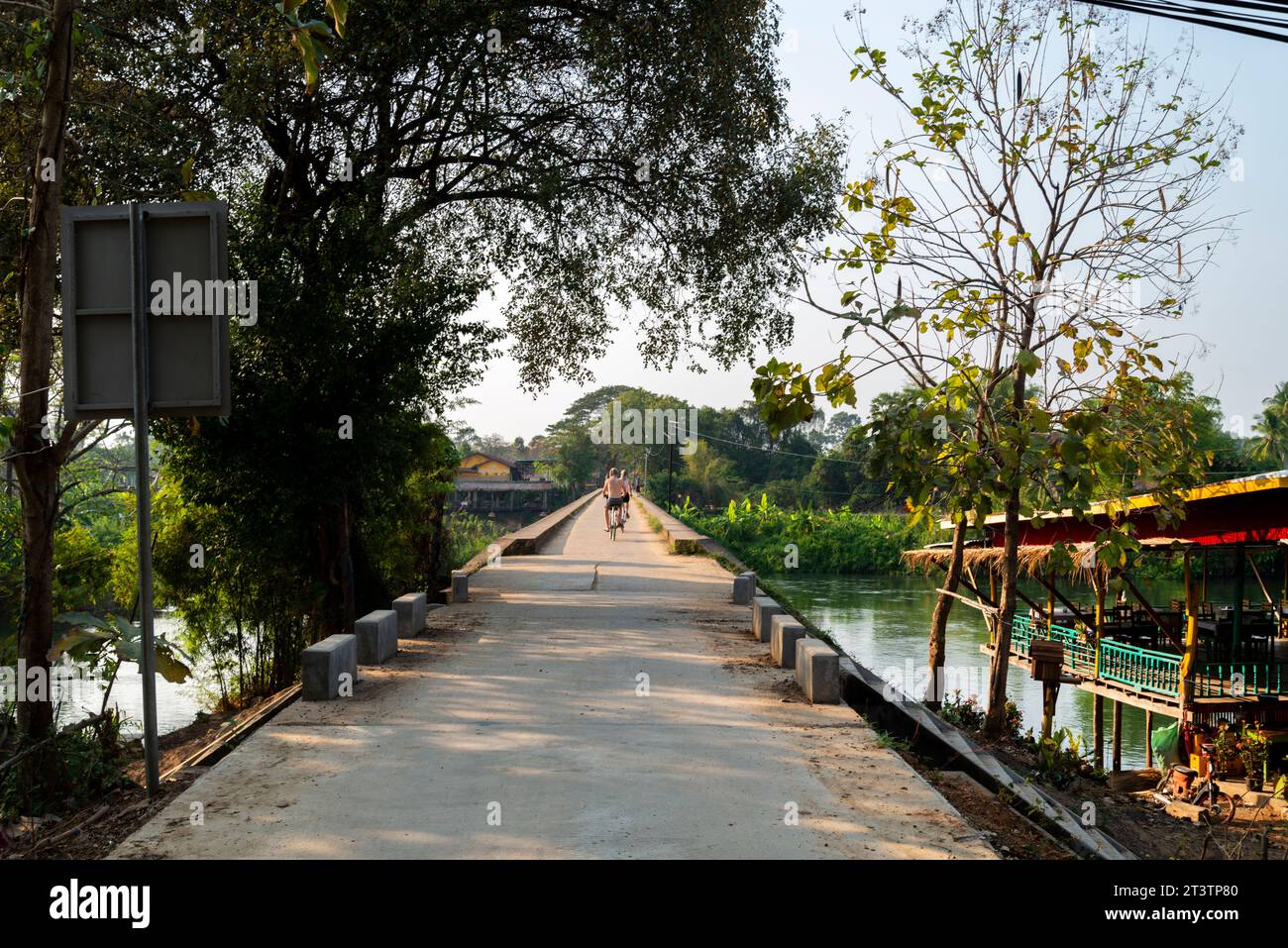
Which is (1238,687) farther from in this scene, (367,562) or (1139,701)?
(367,562)

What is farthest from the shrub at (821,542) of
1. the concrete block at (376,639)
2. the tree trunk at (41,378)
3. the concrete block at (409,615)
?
the tree trunk at (41,378)

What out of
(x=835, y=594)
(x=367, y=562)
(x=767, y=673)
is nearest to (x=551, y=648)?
(x=767, y=673)

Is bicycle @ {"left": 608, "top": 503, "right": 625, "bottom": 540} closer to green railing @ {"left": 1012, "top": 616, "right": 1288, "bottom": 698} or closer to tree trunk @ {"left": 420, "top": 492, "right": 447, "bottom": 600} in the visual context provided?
tree trunk @ {"left": 420, "top": 492, "right": 447, "bottom": 600}

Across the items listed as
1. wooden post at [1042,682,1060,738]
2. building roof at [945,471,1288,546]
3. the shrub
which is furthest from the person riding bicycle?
the shrub

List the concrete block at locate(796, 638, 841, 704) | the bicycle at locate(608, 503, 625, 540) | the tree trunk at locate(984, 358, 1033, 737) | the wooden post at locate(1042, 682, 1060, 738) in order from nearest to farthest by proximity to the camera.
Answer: the concrete block at locate(796, 638, 841, 704), the tree trunk at locate(984, 358, 1033, 737), the wooden post at locate(1042, 682, 1060, 738), the bicycle at locate(608, 503, 625, 540)

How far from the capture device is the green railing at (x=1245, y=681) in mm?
16422

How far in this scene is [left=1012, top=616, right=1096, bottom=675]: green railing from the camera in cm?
1972

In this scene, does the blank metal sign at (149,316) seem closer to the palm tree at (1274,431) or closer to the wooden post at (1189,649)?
the wooden post at (1189,649)

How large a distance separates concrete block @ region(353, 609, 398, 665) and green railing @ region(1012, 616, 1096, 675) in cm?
1353

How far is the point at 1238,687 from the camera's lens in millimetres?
16391

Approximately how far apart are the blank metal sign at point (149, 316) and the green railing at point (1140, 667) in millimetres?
16309

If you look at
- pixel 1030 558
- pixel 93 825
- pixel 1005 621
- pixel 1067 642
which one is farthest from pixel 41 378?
pixel 1067 642

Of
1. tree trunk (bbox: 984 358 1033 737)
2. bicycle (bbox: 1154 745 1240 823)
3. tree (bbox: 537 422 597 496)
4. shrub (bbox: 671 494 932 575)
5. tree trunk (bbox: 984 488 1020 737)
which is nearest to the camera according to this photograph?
tree trunk (bbox: 984 358 1033 737)
